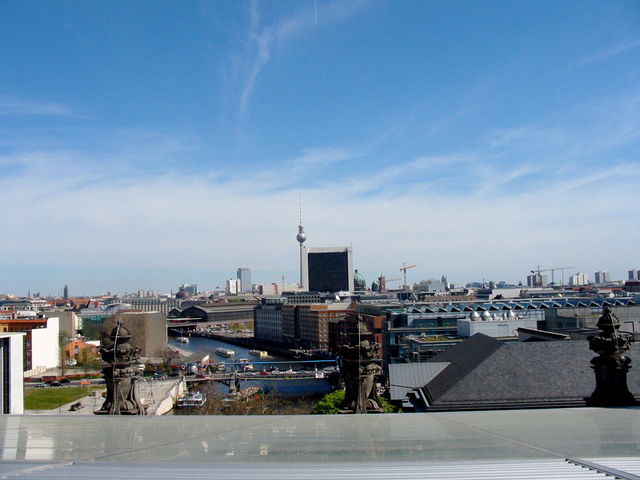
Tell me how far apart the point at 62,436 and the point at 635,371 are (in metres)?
12.6

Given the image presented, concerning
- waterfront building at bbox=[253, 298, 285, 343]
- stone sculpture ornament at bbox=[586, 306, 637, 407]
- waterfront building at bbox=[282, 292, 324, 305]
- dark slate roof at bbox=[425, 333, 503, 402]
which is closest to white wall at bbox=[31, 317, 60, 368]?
dark slate roof at bbox=[425, 333, 503, 402]

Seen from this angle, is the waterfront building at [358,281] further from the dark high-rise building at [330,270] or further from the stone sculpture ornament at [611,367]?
the stone sculpture ornament at [611,367]

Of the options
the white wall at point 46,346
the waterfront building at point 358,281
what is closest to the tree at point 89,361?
the white wall at point 46,346

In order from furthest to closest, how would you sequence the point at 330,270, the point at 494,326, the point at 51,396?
the point at 330,270 → the point at 51,396 → the point at 494,326

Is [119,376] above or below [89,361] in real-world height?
above

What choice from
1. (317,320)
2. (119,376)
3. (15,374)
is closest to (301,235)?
(317,320)

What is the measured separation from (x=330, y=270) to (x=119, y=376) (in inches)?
6264

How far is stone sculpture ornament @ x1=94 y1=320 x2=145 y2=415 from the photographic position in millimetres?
8055

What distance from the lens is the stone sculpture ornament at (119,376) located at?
8.05 metres

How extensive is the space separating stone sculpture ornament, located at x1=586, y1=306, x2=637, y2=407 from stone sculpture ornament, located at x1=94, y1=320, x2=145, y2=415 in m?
6.29

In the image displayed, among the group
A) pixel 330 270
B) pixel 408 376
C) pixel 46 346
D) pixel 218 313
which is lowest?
pixel 218 313

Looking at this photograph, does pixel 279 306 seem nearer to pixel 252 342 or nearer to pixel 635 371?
pixel 252 342

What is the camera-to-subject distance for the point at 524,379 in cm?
1415

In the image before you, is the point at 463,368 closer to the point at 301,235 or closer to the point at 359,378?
the point at 359,378
